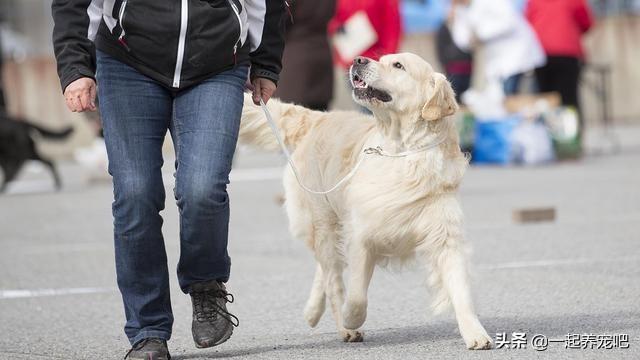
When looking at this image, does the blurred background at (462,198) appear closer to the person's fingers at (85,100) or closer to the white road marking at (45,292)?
the white road marking at (45,292)

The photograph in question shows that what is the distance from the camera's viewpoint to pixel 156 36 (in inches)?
199

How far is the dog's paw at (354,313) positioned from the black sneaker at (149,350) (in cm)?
82

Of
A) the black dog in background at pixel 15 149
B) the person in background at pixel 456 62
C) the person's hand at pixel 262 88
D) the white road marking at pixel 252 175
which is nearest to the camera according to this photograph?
the person's hand at pixel 262 88

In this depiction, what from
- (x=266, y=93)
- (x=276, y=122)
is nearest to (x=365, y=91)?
(x=266, y=93)

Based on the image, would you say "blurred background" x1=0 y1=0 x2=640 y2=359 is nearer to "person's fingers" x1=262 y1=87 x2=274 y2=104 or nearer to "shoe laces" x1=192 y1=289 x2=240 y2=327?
"shoe laces" x1=192 y1=289 x2=240 y2=327

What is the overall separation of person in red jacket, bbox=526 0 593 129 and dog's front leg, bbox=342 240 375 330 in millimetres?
10423

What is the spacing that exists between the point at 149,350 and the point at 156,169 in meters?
0.71

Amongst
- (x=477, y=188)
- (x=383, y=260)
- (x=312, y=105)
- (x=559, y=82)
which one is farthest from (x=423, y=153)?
(x=559, y=82)

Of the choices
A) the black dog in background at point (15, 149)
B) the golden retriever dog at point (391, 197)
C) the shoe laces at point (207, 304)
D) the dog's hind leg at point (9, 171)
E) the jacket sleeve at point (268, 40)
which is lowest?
the dog's hind leg at point (9, 171)

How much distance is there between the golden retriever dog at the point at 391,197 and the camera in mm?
5484

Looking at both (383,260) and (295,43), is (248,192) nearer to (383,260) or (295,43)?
(295,43)

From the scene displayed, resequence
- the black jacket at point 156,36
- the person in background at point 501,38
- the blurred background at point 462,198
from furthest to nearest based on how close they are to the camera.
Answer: the person in background at point 501,38 → the blurred background at point 462,198 → the black jacket at point 156,36

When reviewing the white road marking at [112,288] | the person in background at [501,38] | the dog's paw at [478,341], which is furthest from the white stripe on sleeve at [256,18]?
the person in background at [501,38]

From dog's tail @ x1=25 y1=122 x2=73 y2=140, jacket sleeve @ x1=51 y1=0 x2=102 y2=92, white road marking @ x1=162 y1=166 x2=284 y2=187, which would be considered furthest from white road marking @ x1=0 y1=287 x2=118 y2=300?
dog's tail @ x1=25 y1=122 x2=73 y2=140
